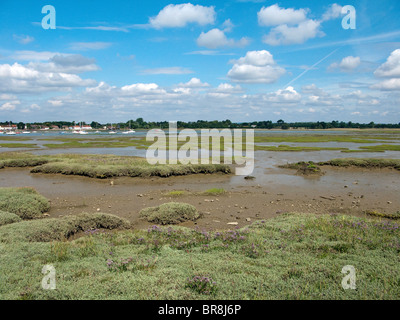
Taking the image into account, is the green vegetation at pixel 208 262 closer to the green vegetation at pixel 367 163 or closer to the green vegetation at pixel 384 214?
the green vegetation at pixel 384 214

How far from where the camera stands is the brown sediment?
1416 centimetres

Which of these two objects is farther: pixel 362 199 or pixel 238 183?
pixel 238 183

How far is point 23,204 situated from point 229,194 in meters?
11.0

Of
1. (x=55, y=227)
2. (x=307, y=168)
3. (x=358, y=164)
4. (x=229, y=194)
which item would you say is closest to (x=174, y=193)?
(x=229, y=194)

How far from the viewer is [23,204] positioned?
1351 centimetres

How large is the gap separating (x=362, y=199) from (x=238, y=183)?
8.36 meters

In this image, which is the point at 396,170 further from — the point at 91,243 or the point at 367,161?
the point at 91,243

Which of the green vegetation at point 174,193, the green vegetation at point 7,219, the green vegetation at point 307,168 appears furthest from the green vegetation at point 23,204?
the green vegetation at point 307,168

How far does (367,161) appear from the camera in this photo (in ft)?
96.3

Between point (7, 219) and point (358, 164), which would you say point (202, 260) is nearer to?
point (7, 219)

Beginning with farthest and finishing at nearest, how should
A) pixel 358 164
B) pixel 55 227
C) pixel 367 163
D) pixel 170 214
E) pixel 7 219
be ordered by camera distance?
1. pixel 367 163
2. pixel 358 164
3. pixel 170 214
4. pixel 7 219
5. pixel 55 227
